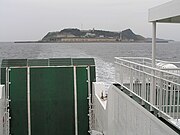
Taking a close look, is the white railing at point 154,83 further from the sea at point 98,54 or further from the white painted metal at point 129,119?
the sea at point 98,54

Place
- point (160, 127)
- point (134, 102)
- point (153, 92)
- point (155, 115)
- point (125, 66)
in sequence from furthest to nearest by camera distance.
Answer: point (125, 66), point (134, 102), point (153, 92), point (155, 115), point (160, 127)

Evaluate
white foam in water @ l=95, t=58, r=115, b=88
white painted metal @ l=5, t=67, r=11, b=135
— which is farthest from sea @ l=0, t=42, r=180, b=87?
white painted metal @ l=5, t=67, r=11, b=135

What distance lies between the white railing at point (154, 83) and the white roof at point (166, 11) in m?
1.00

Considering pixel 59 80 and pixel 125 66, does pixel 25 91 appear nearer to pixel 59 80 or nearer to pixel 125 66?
pixel 59 80

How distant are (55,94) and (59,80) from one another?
591 mm

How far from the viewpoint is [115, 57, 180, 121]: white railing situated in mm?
4848

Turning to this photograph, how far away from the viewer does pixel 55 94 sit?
42.7ft

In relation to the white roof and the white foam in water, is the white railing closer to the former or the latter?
the white roof

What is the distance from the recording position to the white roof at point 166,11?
17.7ft

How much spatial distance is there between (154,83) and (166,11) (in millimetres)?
1473

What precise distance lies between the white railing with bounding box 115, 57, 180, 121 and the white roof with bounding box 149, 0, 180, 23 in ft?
3.28

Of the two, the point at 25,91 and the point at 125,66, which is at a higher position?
the point at 125,66

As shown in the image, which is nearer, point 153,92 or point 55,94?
point 153,92

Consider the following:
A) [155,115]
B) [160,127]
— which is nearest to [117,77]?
[155,115]
